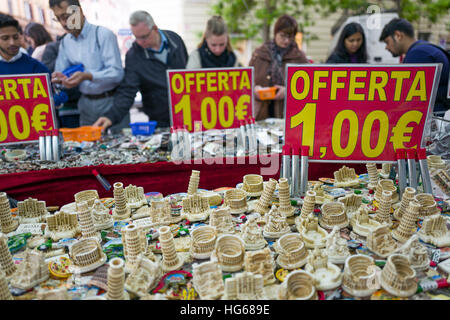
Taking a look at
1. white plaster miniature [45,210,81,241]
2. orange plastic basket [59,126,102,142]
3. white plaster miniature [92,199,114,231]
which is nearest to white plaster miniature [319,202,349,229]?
white plaster miniature [92,199,114,231]

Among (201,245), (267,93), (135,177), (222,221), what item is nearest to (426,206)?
(222,221)

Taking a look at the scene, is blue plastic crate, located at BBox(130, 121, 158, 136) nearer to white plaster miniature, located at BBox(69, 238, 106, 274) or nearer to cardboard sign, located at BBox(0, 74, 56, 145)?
cardboard sign, located at BBox(0, 74, 56, 145)

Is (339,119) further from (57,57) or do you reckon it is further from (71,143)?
(57,57)

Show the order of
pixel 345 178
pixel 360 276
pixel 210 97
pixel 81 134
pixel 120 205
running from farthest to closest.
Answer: pixel 81 134 < pixel 210 97 < pixel 345 178 < pixel 120 205 < pixel 360 276

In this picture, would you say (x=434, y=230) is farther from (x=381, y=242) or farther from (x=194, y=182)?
(x=194, y=182)

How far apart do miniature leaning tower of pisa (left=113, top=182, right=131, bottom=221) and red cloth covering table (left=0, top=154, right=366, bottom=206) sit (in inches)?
33.3

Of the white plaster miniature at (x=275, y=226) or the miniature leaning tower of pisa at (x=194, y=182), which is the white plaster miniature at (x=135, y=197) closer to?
the miniature leaning tower of pisa at (x=194, y=182)

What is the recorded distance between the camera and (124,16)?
4.77 metres

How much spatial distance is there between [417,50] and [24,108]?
3.96 metres

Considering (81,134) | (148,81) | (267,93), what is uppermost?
(148,81)

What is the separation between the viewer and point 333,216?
1.82 meters

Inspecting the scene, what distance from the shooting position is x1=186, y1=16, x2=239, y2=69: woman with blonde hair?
13.3 ft

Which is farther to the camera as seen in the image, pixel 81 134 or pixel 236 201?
pixel 81 134
